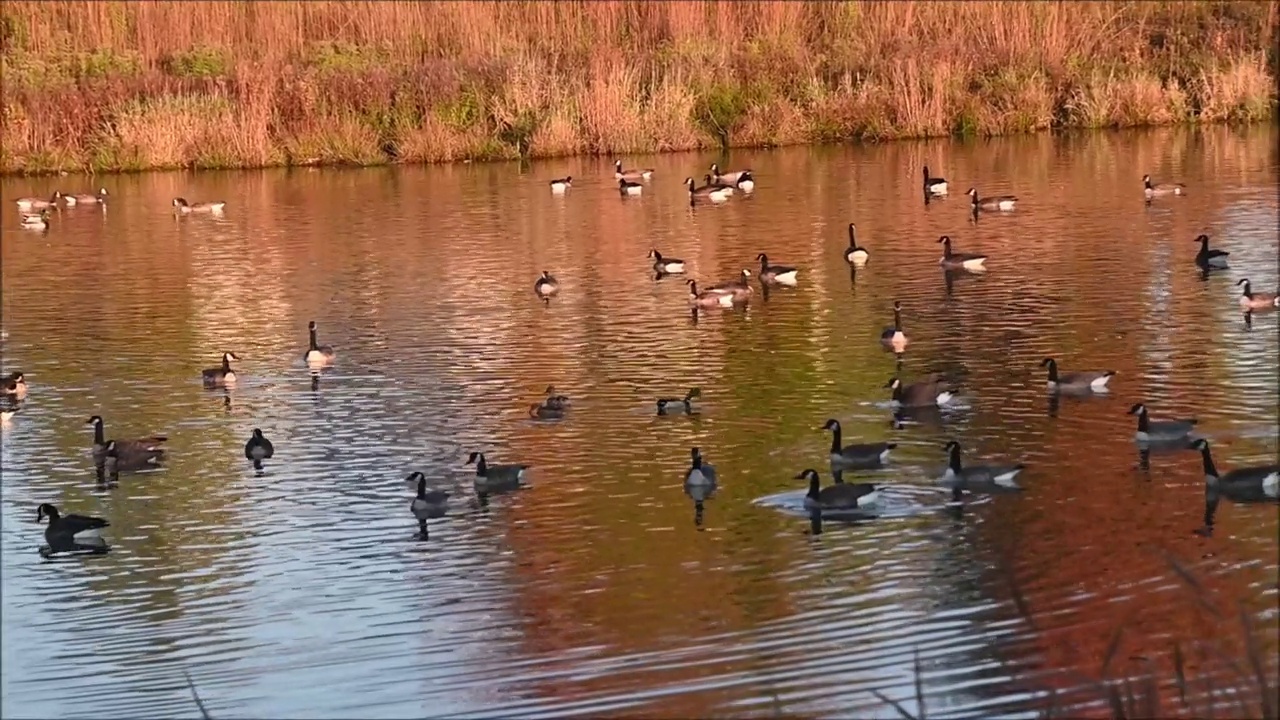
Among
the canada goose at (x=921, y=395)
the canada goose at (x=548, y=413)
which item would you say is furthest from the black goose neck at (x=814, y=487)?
the canada goose at (x=548, y=413)

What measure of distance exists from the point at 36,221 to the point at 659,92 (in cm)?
1038

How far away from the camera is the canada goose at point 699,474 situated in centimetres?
1251

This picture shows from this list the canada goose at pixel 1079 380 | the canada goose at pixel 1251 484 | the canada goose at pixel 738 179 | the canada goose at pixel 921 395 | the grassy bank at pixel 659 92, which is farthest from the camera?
the grassy bank at pixel 659 92

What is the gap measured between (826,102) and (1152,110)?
5.40 m

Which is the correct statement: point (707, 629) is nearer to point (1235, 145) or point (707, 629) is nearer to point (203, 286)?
point (203, 286)

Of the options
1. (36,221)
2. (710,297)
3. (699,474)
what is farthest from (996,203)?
(699,474)

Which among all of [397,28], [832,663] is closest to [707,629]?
[832,663]

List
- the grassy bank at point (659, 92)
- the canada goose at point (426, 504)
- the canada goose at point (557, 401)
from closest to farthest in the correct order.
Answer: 1. the canada goose at point (426, 504)
2. the canada goose at point (557, 401)
3. the grassy bank at point (659, 92)

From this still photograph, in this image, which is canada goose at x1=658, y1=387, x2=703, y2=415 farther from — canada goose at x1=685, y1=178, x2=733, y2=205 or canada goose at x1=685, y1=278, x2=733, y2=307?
canada goose at x1=685, y1=178, x2=733, y2=205

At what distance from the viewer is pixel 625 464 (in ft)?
44.4

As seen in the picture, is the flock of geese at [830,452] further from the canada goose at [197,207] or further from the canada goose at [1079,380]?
the canada goose at [197,207]

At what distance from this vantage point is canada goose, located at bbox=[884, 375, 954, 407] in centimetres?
1465

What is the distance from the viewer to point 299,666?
389 inches

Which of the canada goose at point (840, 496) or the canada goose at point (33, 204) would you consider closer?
the canada goose at point (840, 496)
